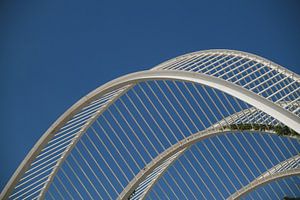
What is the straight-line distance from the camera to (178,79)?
21844 mm

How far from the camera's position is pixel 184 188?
3334 cm

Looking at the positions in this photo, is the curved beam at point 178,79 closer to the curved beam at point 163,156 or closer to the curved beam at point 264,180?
the curved beam at point 163,156

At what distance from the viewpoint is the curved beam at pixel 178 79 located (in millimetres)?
16547

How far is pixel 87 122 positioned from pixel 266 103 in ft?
51.7

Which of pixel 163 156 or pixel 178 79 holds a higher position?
pixel 178 79

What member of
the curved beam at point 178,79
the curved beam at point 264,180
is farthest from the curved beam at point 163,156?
the curved beam at point 178,79

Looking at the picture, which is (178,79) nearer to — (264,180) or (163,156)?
(163,156)

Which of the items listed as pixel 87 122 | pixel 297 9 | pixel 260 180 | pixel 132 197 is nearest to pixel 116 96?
pixel 87 122

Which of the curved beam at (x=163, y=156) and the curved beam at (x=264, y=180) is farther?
the curved beam at (x=163, y=156)

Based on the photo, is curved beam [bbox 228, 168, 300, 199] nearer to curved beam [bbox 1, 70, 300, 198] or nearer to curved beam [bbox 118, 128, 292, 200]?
curved beam [bbox 118, 128, 292, 200]

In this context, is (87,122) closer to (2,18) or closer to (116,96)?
(116,96)

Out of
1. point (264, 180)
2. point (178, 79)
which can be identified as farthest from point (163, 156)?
point (178, 79)

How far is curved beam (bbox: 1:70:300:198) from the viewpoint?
651 inches

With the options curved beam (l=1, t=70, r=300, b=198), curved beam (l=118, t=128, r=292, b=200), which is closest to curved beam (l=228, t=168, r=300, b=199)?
curved beam (l=118, t=128, r=292, b=200)
